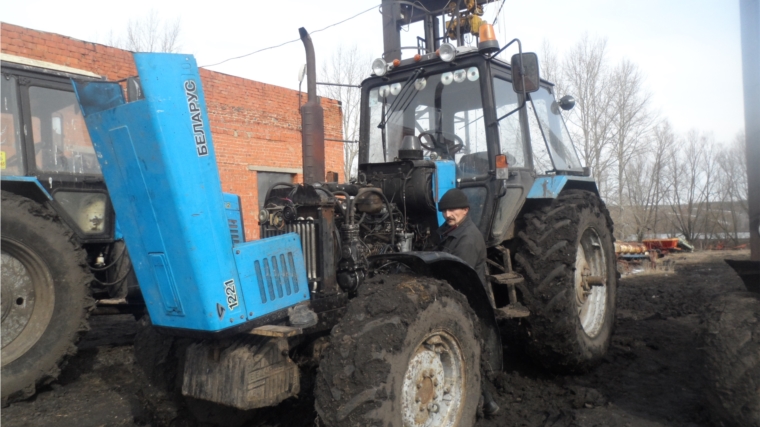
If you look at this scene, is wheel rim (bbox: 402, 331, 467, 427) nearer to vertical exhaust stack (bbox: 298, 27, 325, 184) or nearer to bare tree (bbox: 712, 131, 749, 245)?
bare tree (bbox: 712, 131, 749, 245)

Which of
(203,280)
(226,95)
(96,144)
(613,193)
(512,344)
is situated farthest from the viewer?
(613,193)

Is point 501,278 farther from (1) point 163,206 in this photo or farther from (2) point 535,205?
(1) point 163,206

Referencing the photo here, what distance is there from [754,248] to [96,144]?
138 inches

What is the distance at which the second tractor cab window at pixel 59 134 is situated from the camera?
212 inches

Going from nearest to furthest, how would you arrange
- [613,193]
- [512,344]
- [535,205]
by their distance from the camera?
1. [535,205]
2. [512,344]
3. [613,193]

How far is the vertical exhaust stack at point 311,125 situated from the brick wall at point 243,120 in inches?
85.2

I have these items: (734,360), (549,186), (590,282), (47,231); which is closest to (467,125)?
(549,186)

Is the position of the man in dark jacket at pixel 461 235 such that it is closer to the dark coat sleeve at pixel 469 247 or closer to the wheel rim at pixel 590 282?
the dark coat sleeve at pixel 469 247

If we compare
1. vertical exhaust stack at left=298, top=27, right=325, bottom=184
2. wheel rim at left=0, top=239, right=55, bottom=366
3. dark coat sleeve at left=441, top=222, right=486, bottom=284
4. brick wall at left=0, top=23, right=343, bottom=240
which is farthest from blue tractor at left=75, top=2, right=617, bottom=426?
brick wall at left=0, top=23, right=343, bottom=240

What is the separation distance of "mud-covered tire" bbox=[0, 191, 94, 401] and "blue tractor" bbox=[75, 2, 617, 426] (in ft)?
6.05

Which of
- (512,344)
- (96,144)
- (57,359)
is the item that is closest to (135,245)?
(96,144)

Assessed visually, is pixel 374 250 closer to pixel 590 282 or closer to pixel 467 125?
pixel 467 125

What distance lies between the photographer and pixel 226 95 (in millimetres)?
11672

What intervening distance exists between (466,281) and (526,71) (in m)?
1.61
